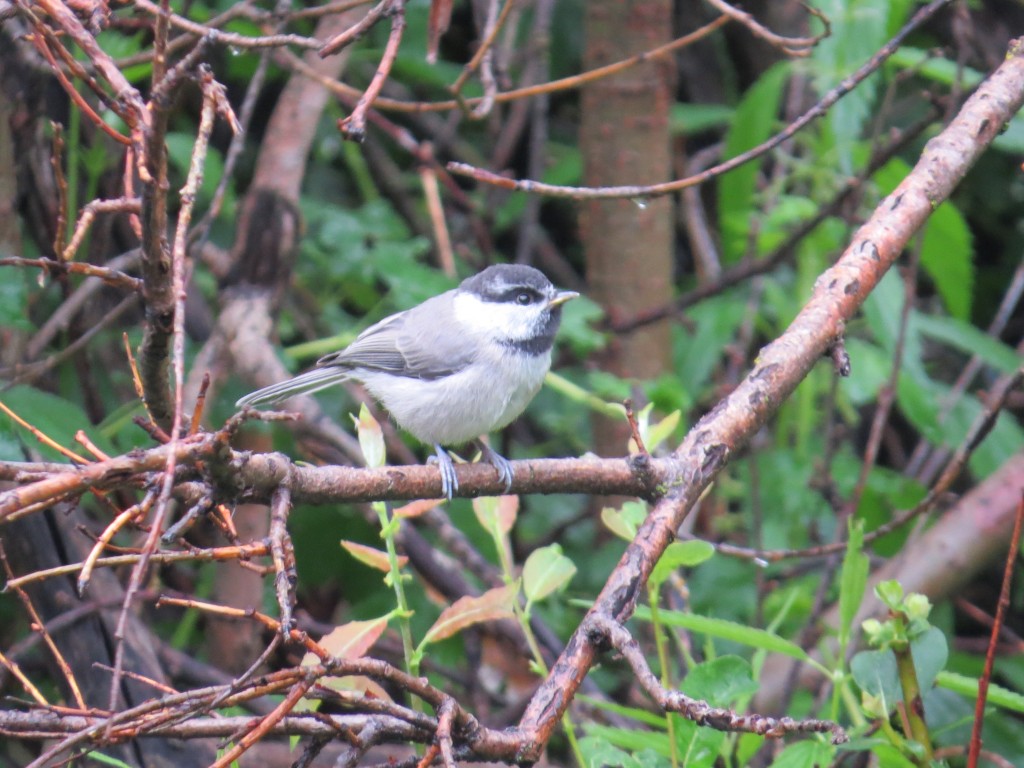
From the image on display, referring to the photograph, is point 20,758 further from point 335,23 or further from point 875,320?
point 875,320

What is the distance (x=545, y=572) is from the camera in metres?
1.93

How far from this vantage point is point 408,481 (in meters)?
1.83

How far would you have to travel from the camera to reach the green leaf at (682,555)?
176 cm

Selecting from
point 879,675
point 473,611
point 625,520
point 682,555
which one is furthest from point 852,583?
point 473,611

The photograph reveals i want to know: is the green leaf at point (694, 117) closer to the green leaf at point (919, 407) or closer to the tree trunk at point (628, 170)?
→ the tree trunk at point (628, 170)

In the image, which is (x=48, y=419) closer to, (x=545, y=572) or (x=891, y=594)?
(x=545, y=572)

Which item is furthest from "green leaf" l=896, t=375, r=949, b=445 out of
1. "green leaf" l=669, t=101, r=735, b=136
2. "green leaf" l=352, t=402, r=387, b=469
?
"green leaf" l=352, t=402, r=387, b=469

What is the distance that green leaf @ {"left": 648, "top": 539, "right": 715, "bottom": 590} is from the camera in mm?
1765

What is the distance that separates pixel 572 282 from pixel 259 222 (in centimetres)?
180

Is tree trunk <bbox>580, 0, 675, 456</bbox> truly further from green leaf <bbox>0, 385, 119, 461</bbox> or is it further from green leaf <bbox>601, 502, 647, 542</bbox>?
green leaf <bbox>0, 385, 119, 461</bbox>

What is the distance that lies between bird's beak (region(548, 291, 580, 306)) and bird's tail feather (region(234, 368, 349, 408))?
72 centimetres

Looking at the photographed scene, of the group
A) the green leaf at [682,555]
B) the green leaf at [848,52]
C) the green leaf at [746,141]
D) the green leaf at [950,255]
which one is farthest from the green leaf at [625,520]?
the green leaf at [950,255]

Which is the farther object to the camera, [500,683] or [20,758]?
[500,683]

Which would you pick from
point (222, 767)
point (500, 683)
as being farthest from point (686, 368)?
point (222, 767)
